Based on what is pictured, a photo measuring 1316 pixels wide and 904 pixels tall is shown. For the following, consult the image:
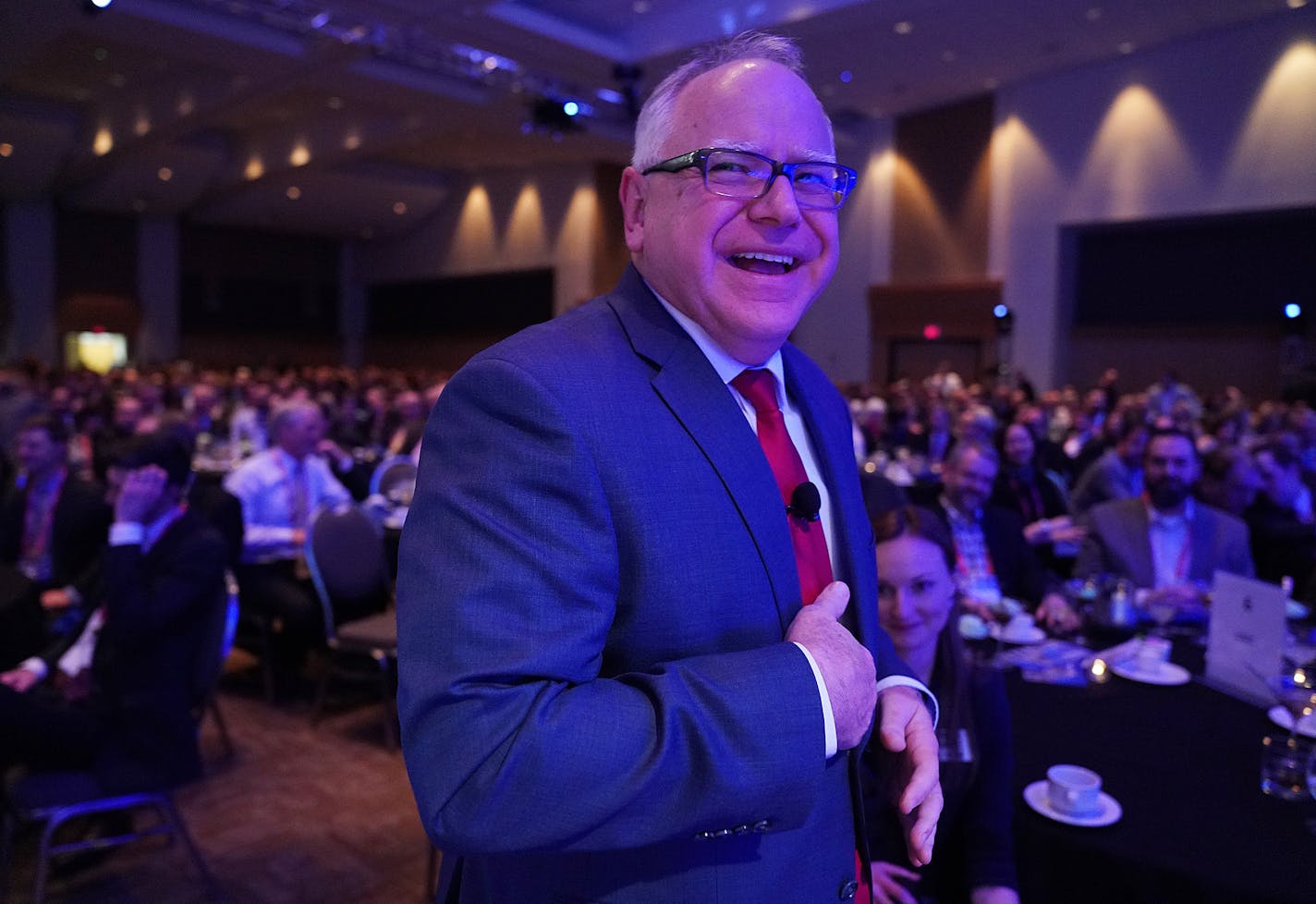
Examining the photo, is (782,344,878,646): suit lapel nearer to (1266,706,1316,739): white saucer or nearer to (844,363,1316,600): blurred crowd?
(1266,706,1316,739): white saucer

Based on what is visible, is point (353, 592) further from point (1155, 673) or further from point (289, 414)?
point (1155, 673)

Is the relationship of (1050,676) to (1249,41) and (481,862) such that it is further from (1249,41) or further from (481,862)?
(1249,41)

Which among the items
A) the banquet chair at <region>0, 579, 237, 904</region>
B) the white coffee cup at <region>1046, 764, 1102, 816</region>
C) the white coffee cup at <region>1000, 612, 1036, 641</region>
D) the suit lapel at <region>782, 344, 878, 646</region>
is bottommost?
the banquet chair at <region>0, 579, 237, 904</region>

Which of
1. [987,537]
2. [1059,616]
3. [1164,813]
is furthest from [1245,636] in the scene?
[987,537]

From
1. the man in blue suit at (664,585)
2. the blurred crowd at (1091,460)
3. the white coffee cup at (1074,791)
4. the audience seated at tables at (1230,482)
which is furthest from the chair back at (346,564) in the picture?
the audience seated at tables at (1230,482)

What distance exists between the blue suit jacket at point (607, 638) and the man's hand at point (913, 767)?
0.09 meters

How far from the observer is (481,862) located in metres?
0.99

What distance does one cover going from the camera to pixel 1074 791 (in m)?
1.79

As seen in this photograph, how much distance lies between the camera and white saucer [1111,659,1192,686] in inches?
100

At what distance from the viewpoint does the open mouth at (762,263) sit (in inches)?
39.5

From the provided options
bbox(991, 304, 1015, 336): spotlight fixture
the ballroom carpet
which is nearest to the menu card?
the ballroom carpet

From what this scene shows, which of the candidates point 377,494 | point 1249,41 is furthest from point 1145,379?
point 377,494

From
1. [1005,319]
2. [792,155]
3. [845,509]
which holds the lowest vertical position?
[845,509]

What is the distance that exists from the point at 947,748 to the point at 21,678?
284cm
